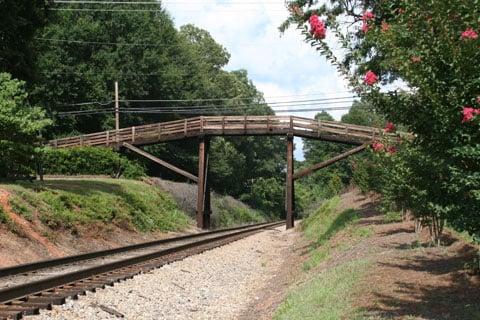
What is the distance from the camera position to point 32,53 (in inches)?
1001

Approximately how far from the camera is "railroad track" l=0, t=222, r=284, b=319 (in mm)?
9125

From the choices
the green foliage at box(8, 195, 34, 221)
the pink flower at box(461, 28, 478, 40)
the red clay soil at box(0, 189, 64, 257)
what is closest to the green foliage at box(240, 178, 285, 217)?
the green foliage at box(8, 195, 34, 221)

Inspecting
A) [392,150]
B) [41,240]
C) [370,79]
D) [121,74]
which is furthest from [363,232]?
[121,74]

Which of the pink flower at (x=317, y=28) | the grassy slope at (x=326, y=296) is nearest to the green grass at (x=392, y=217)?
the grassy slope at (x=326, y=296)

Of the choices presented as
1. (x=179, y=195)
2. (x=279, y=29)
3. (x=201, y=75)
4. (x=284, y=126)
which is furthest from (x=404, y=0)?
(x=201, y=75)

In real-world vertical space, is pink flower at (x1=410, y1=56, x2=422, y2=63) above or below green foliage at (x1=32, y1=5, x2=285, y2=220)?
below

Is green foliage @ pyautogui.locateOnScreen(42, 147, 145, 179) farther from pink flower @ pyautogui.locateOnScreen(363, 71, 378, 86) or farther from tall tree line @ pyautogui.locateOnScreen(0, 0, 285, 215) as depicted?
pink flower @ pyautogui.locateOnScreen(363, 71, 378, 86)

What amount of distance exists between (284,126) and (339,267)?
2530 cm

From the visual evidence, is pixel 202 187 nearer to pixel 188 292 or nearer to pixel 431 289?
pixel 188 292

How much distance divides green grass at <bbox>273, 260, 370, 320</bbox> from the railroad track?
354cm

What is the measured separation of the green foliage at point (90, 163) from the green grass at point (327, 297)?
27833 millimetres

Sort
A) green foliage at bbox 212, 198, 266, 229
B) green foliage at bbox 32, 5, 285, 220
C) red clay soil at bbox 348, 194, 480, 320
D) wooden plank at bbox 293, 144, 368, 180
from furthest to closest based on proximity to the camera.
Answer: green foliage at bbox 32, 5, 285, 220 < green foliage at bbox 212, 198, 266, 229 < wooden plank at bbox 293, 144, 368, 180 < red clay soil at bbox 348, 194, 480, 320

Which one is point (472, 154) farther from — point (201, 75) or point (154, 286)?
point (201, 75)

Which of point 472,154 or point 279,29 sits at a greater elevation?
point 279,29
